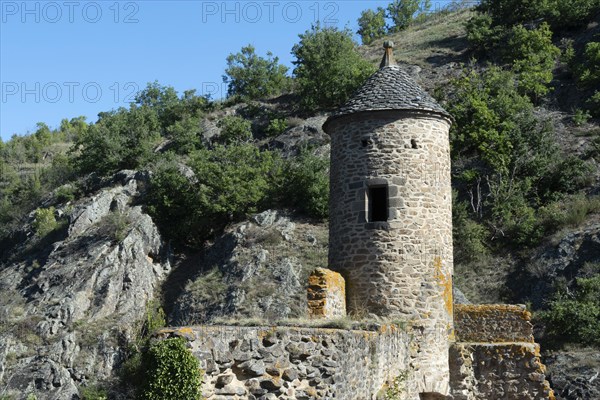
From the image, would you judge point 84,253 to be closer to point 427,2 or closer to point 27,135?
point 27,135

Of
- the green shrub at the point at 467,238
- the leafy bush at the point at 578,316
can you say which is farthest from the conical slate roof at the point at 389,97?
the green shrub at the point at 467,238

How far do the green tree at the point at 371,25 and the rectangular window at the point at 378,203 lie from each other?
6092 centimetres

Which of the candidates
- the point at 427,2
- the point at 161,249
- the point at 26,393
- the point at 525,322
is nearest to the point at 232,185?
the point at 161,249

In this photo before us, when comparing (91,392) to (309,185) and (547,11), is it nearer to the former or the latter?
(309,185)

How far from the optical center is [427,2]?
3152 inches

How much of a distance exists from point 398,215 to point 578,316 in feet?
40.5

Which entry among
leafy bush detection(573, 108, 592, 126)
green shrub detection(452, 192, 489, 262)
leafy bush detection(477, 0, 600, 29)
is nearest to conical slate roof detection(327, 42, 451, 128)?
green shrub detection(452, 192, 489, 262)

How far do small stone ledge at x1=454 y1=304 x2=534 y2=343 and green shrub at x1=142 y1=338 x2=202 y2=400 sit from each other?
8.52m

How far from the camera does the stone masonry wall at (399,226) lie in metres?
13.1

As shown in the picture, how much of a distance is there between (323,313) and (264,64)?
150 ft

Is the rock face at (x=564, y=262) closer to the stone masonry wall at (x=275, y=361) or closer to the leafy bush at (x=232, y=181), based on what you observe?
the leafy bush at (x=232, y=181)

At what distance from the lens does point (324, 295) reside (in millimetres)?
12312

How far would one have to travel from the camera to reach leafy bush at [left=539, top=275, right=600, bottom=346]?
74.6ft

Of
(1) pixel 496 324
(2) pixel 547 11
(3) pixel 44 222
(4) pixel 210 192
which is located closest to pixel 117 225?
(4) pixel 210 192
